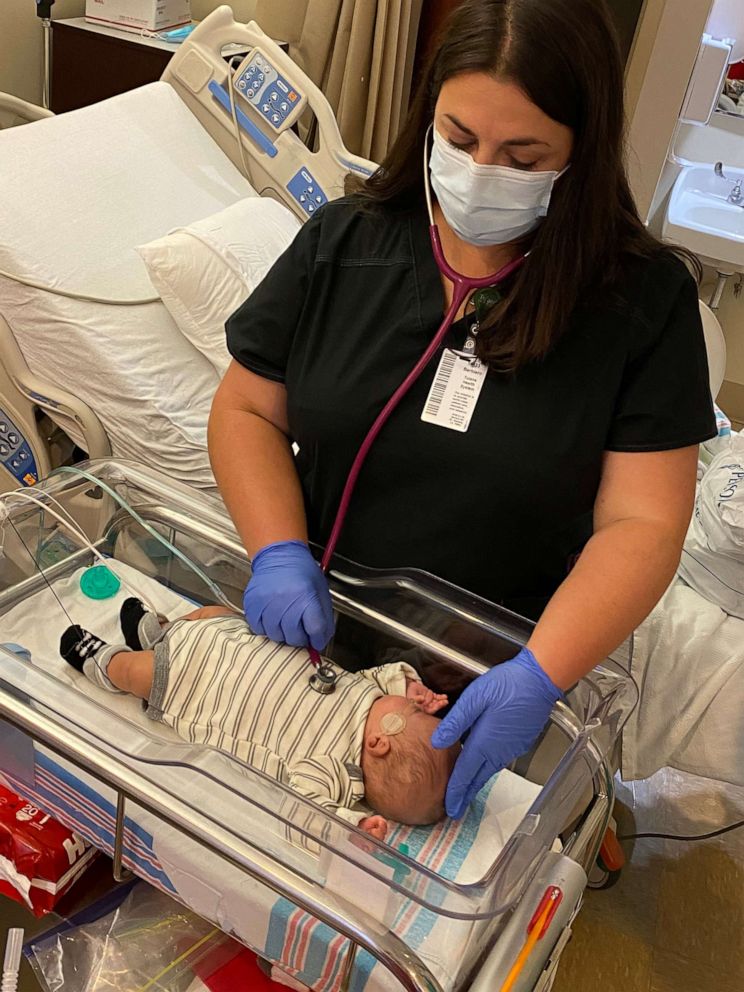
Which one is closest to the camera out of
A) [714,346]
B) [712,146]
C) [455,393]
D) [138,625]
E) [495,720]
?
[495,720]

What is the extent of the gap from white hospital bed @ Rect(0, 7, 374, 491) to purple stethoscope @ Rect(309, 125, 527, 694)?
2.48ft

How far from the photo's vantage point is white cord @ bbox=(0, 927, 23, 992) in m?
1.22

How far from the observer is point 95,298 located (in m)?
1.89

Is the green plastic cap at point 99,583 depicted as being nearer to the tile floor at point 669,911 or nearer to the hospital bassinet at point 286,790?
the hospital bassinet at point 286,790

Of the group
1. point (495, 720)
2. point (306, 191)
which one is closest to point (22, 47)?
point (306, 191)

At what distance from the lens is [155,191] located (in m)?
2.19

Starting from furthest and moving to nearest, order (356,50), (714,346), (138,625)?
1. (356,50)
2. (714,346)
3. (138,625)

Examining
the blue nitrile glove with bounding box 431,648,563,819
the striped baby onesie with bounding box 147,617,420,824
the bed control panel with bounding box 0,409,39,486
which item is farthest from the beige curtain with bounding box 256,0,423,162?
the blue nitrile glove with bounding box 431,648,563,819

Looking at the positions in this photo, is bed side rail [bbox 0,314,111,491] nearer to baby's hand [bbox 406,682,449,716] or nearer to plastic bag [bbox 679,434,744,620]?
baby's hand [bbox 406,682,449,716]

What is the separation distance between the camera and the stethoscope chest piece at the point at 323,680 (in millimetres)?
1178

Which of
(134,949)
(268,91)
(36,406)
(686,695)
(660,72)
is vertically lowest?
(686,695)

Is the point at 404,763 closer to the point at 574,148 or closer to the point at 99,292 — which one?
the point at 574,148

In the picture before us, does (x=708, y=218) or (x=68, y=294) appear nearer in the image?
(x=68, y=294)

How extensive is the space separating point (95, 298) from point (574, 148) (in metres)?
1.11
